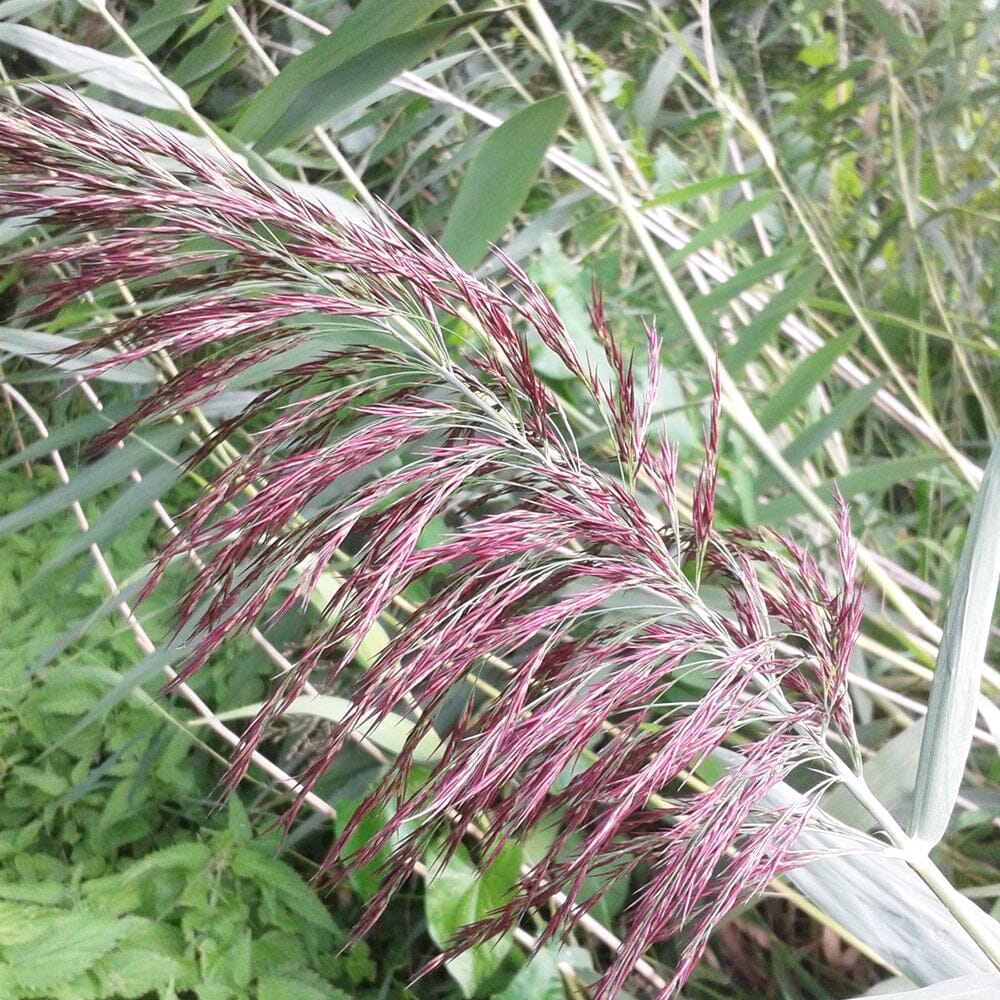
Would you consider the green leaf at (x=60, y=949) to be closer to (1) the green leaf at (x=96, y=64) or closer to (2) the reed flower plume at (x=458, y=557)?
(2) the reed flower plume at (x=458, y=557)

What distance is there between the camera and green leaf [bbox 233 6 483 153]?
1.50ft

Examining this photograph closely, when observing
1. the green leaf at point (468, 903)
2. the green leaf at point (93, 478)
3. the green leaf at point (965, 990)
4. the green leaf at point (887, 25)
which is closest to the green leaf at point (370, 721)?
the green leaf at point (468, 903)

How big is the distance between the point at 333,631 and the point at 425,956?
632 millimetres

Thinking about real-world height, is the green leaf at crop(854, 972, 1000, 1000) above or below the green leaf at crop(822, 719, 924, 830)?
above

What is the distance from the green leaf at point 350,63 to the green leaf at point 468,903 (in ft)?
1.63

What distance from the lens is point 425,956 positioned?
78 centimetres

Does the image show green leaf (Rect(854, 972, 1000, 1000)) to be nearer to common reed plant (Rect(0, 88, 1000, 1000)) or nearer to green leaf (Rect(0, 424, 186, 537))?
common reed plant (Rect(0, 88, 1000, 1000))

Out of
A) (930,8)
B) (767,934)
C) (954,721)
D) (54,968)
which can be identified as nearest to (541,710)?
(954,721)

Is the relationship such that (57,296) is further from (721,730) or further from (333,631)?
(721,730)

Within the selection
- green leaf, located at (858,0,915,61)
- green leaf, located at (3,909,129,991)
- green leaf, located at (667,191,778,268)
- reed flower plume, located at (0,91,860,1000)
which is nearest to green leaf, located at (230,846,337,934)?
green leaf, located at (3,909,129,991)

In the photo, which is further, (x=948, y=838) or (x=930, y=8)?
(x=930, y=8)

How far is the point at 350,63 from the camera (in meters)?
0.47

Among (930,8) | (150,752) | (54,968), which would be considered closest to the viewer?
(54,968)

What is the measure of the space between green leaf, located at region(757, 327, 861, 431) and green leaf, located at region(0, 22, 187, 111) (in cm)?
53
